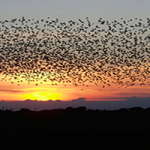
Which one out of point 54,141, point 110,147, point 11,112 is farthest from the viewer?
point 11,112

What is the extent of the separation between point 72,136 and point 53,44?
10.7m

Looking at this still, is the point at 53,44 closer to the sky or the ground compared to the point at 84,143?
closer to the sky

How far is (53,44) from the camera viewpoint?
39219 millimetres

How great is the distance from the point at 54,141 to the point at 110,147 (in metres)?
5.40

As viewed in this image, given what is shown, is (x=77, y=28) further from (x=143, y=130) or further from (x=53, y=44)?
(x=143, y=130)

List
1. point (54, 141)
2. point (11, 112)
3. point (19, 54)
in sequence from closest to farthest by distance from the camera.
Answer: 1. point (54, 141)
2. point (19, 54)
3. point (11, 112)

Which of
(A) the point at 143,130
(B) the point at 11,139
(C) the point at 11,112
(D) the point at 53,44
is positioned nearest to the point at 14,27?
(D) the point at 53,44

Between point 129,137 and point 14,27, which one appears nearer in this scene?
point 129,137

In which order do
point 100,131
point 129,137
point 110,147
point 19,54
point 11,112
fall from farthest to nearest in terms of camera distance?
point 11,112, point 19,54, point 100,131, point 129,137, point 110,147

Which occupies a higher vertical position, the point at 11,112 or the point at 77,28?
the point at 77,28

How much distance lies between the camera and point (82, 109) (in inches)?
2965

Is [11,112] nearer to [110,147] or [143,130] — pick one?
[143,130]

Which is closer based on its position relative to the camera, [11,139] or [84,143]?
[84,143]

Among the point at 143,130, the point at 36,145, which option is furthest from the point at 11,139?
the point at 143,130
